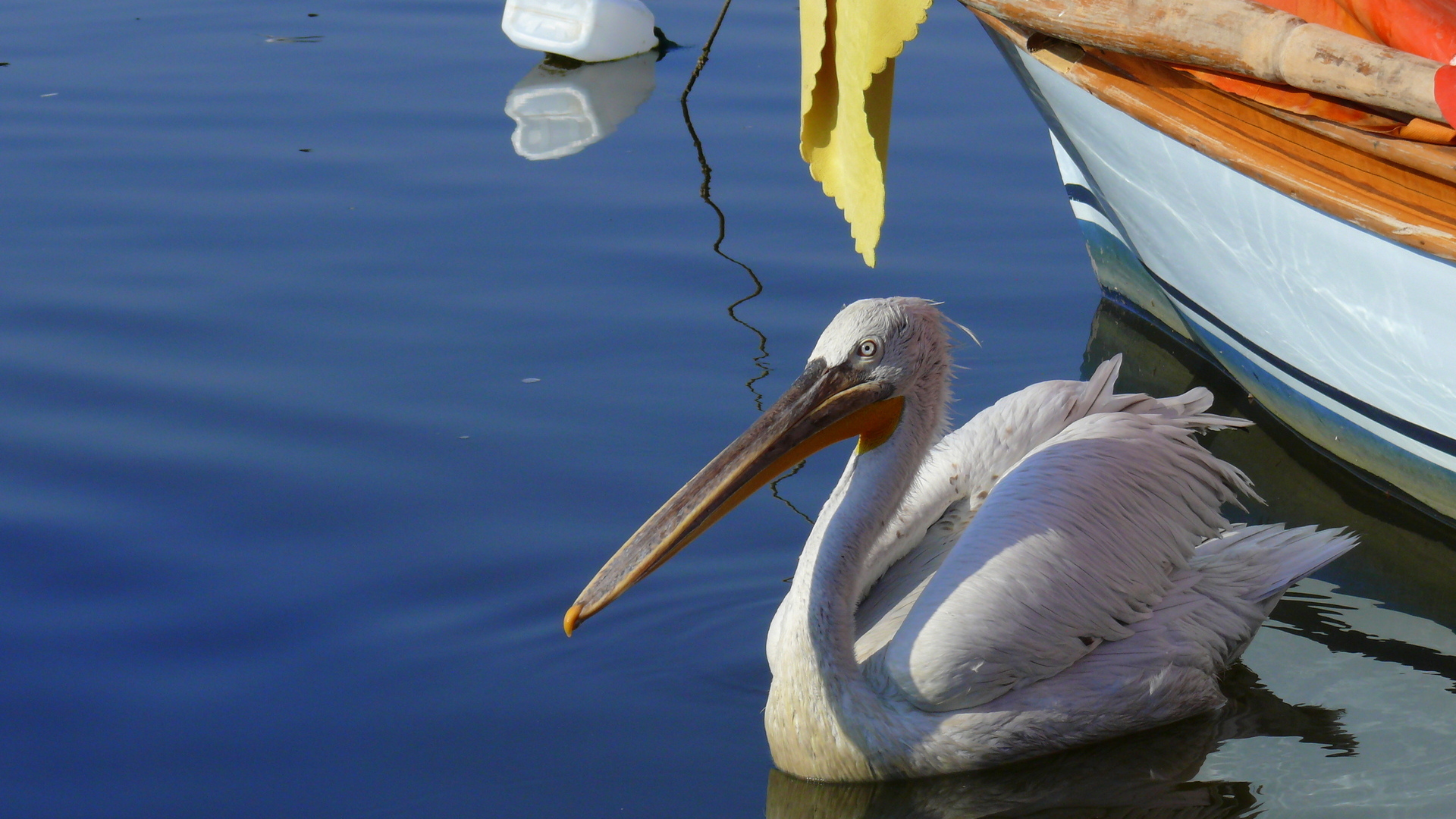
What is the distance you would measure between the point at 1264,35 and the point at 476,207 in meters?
2.80

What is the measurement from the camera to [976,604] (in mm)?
2598

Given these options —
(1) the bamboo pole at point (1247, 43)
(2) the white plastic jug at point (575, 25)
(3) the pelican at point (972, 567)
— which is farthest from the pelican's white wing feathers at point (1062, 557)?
(2) the white plastic jug at point (575, 25)

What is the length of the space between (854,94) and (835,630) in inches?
35.8

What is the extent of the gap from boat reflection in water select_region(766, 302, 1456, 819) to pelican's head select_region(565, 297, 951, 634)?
1.62 feet

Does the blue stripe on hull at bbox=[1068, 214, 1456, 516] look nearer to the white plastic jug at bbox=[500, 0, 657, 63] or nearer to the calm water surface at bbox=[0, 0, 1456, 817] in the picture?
the calm water surface at bbox=[0, 0, 1456, 817]

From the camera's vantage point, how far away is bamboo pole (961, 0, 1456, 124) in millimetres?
2928

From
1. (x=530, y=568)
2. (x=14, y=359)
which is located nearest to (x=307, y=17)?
(x=14, y=359)

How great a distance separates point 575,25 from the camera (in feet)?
21.3

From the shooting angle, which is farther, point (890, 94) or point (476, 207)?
point (476, 207)

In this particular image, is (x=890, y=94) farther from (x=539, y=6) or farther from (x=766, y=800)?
(x=539, y=6)

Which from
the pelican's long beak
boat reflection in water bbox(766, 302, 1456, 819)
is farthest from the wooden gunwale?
the pelican's long beak

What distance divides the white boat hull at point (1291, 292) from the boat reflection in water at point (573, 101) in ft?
6.86

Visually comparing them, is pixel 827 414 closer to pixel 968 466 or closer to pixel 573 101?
pixel 968 466

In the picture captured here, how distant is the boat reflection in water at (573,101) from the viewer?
574cm
